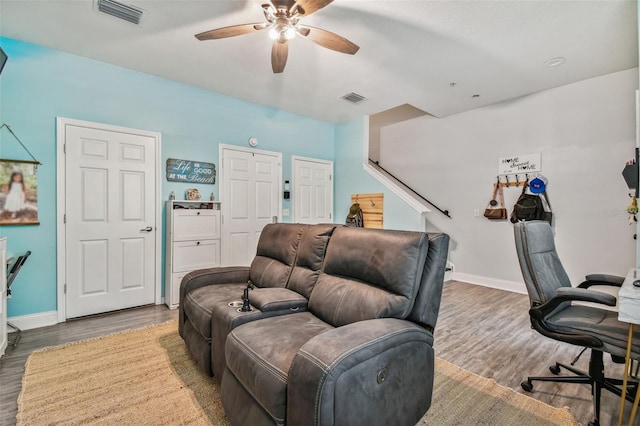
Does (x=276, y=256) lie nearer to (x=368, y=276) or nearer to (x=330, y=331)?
(x=368, y=276)

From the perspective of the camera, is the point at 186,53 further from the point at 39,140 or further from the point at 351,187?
the point at 351,187

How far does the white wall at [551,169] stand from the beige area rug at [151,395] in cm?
287

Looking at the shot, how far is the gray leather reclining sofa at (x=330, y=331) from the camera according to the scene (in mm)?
1139

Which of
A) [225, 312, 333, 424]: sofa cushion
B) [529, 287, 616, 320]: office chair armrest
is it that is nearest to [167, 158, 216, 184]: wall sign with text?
[225, 312, 333, 424]: sofa cushion

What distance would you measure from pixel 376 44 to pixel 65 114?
3345 mm

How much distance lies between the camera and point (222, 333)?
178cm

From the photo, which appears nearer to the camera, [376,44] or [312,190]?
[376,44]

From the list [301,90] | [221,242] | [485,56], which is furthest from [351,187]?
[485,56]

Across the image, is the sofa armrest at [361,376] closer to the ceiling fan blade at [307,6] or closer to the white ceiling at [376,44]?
the ceiling fan blade at [307,6]

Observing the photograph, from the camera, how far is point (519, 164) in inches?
168

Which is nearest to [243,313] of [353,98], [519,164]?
[353,98]

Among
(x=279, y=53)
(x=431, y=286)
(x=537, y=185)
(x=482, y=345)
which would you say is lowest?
(x=482, y=345)

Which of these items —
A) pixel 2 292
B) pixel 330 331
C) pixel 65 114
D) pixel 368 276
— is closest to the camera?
pixel 330 331

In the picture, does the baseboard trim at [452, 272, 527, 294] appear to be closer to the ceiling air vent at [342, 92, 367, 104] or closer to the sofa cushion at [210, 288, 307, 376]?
the ceiling air vent at [342, 92, 367, 104]
